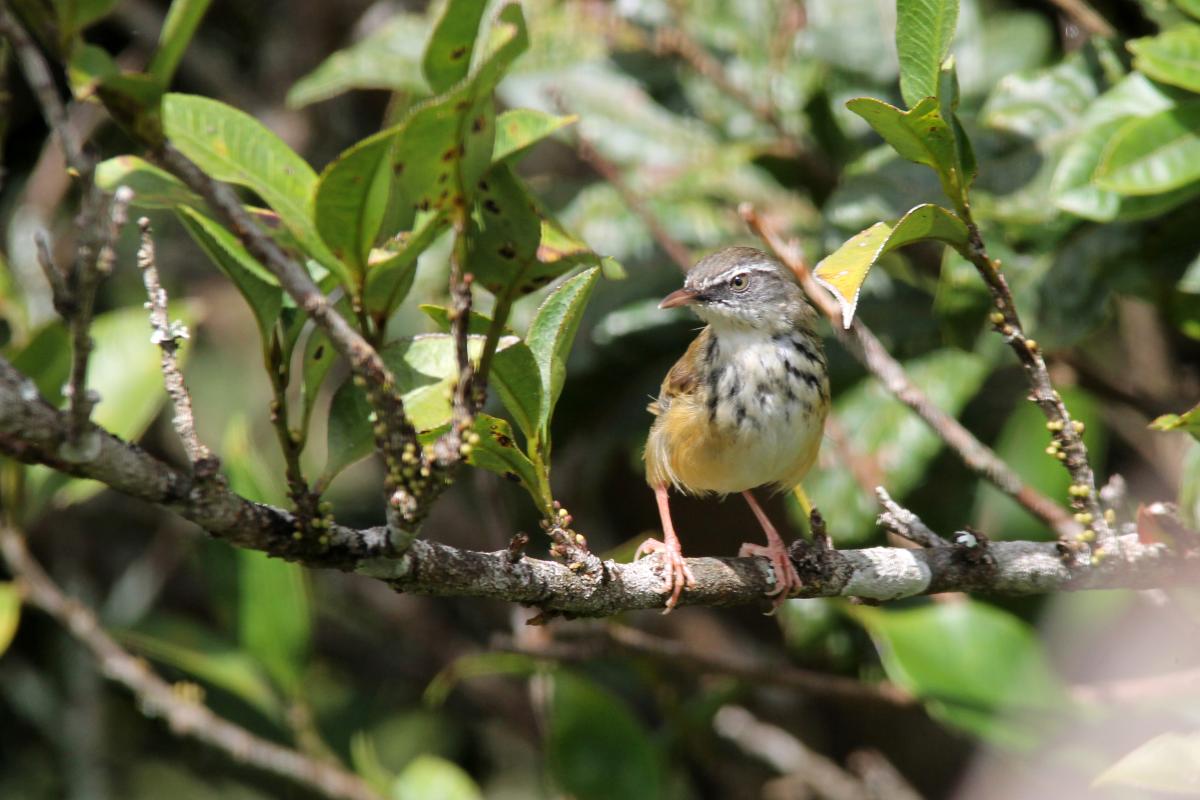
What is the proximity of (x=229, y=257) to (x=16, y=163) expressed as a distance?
13.0ft

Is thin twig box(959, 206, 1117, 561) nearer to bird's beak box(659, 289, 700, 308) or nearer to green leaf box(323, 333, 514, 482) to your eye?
green leaf box(323, 333, 514, 482)

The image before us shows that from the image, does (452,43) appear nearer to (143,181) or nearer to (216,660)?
(143,181)

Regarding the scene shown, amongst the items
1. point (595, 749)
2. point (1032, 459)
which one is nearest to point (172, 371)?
point (595, 749)

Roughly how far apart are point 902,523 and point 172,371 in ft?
4.65

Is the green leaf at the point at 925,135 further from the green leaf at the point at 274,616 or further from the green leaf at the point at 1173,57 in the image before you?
the green leaf at the point at 274,616

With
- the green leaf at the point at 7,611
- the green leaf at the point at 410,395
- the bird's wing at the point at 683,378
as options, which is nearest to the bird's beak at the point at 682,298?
the bird's wing at the point at 683,378

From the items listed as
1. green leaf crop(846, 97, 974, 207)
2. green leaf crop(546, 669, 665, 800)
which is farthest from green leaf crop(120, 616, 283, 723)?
green leaf crop(846, 97, 974, 207)

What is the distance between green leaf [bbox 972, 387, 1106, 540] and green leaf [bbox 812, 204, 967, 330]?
181 centimetres

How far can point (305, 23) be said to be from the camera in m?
5.91

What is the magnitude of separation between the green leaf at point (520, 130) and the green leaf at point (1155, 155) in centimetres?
148

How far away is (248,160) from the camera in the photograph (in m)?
2.02

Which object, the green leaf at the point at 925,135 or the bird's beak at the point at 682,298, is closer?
the green leaf at the point at 925,135

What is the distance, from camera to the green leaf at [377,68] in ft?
13.6

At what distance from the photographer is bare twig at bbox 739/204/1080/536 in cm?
293
